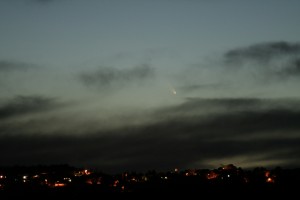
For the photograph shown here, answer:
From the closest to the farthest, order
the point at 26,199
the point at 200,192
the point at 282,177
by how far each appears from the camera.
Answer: the point at 26,199
the point at 200,192
the point at 282,177

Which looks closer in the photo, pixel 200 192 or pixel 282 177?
pixel 200 192

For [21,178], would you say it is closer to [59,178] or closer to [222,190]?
[59,178]

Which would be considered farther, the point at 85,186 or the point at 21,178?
the point at 21,178

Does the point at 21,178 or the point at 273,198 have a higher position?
the point at 21,178

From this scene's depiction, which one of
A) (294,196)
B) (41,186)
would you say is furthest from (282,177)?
(41,186)

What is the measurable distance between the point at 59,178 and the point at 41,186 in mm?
10233

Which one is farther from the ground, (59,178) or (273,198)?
(59,178)

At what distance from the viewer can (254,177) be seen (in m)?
123

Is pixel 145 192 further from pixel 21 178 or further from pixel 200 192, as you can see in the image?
pixel 21 178

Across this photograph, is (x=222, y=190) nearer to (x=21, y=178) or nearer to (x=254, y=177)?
(x=254, y=177)

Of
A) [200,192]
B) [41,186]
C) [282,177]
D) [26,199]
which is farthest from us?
[282,177]

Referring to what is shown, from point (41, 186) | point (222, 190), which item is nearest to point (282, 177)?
point (222, 190)

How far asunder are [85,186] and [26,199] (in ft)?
76.5

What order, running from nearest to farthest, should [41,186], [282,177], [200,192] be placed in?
[200,192] → [41,186] → [282,177]
